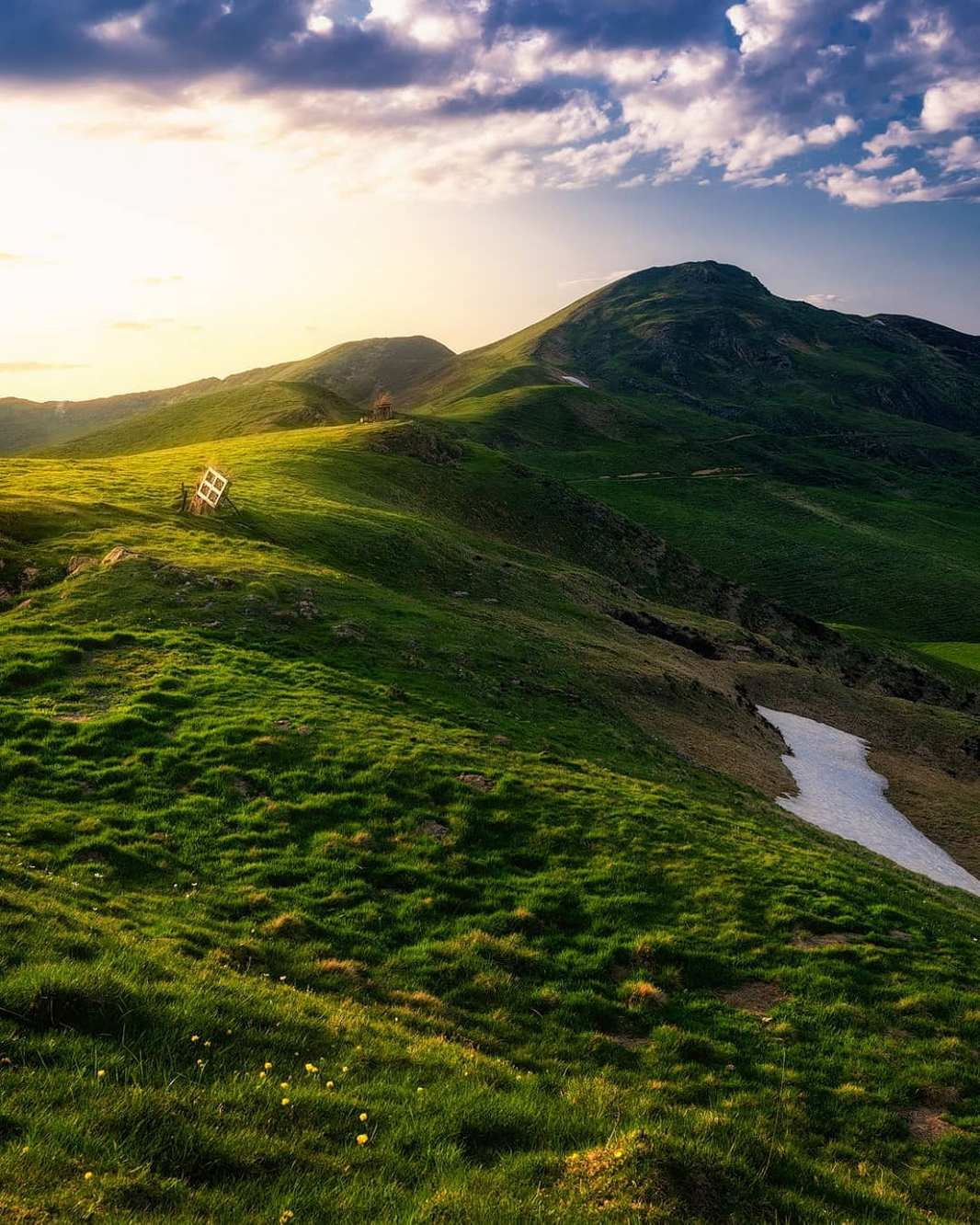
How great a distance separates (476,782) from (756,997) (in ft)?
Result: 32.5

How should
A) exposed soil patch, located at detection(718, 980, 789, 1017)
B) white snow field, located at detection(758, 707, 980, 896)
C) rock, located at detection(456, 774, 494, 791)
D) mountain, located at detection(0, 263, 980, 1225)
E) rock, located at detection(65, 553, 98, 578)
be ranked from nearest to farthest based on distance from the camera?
1. mountain, located at detection(0, 263, 980, 1225)
2. exposed soil patch, located at detection(718, 980, 789, 1017)
3. rock, located at detection(456, 774, 494, 791)
4. white snow field, located at detection(758, 707, 980, 896)
5. rock, located at detection(65, 553, 98, 578)

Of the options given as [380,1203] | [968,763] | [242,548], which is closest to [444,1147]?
[380,1203]

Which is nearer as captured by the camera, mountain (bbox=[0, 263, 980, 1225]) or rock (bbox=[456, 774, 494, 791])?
mountain (bbox=[0, 263, 980, 1225])

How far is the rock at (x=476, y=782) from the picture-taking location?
23031 mm

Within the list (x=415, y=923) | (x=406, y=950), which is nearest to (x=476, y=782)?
(x=415, y=923)

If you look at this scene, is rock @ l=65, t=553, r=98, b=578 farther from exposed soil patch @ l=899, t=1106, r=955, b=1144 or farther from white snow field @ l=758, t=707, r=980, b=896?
exposed soil patch @ l=899, t=1106, r=955, b=1144

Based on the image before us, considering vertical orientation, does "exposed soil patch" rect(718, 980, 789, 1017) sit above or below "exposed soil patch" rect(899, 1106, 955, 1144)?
below

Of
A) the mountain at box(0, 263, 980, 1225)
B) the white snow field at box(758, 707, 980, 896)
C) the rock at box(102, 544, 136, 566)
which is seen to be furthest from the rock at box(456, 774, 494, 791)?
the rock at box(102, 544, 136, 566)

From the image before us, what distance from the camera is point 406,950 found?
51.8 ft

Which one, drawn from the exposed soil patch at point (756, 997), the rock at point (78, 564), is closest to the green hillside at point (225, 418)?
the rock at point (78, 564)

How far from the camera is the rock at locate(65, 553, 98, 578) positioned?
36.3 m

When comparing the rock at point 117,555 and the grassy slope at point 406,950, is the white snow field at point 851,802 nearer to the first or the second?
the grassy slope at point 406,950

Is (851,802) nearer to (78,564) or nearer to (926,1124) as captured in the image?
(926,1124)

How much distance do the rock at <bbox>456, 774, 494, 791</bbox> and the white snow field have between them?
16.8 metres
